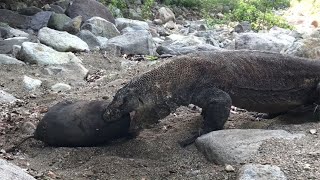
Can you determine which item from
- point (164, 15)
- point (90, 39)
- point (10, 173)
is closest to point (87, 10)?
point (90, 39)

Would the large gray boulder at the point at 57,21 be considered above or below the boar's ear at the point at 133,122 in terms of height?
below

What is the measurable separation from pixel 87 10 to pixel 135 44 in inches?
145

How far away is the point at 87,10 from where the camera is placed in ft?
42.8

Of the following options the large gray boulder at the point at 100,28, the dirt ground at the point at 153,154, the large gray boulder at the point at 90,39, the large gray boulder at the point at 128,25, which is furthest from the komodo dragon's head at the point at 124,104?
the large gray boulder at the point at 128,25

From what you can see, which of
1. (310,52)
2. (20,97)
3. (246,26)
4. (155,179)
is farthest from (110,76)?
(246,26)

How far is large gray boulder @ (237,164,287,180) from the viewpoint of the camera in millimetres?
3689

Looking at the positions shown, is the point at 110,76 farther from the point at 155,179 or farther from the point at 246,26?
the point at 246,26

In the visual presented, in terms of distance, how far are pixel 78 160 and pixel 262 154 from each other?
4.86 feet

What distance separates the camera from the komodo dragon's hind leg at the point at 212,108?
4628mm

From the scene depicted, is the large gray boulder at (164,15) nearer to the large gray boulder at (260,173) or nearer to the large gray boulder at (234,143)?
the large gray boulder at (234,143)

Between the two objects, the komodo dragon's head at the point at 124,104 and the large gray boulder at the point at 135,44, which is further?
the large gray boulder at the point at 135,44

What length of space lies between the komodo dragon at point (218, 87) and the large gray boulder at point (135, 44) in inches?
183

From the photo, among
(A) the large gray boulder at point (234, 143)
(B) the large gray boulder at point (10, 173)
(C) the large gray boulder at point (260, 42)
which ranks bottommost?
(C) the large gray boulder at point (260, 42)

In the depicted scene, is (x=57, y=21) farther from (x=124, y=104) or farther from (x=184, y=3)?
(x=184, y=3)
